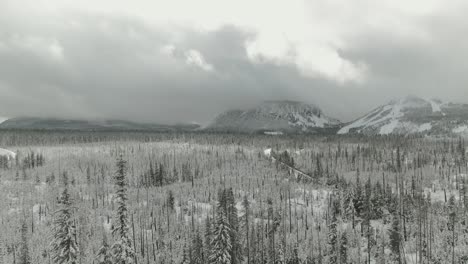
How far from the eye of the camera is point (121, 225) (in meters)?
50.0

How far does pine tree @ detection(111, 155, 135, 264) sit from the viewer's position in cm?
4909

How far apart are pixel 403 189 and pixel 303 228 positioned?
62360 millimetres

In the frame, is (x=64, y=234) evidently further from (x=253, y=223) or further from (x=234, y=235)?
(x=253, y=223)

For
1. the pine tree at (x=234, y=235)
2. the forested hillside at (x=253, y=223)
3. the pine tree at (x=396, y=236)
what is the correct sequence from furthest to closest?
the pine tree at (x=396, y=236), the forested hillside at (x=253, y=223), the pine tree at (x=234, y=235)

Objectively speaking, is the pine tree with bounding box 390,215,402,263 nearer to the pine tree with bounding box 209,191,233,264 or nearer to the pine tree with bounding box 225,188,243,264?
the pine tree with bounding box 225,188,243,264

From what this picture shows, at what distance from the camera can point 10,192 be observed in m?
171

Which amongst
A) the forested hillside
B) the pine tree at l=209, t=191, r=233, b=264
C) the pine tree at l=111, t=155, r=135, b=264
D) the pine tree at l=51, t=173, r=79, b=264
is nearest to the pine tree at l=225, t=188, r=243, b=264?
the forested hillside

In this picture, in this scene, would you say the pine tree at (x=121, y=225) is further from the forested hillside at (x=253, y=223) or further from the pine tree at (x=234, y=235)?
the pine tree at (x=234, y=235)

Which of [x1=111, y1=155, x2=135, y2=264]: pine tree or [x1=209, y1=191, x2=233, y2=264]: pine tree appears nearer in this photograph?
[x1=111, y1=155, x2=135, y2=264]: pine tree

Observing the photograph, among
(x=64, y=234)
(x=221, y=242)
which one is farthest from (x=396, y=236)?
(x=64, y=234)

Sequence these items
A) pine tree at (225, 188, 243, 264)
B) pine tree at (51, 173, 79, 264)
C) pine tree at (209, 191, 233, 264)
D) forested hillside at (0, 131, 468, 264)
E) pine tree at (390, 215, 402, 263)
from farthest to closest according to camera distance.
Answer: pine tree at (390, 215, 402, 263) < forested hillside at (0, 131, 468, 264) < pine tree at (225, 188, 243, 264) < pine tree at (209, 191, 233, 264) < pine tree at (51, 173, 79, 264)

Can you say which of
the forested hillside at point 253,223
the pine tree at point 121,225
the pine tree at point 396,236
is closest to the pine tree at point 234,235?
the forested hillside at point 253,223

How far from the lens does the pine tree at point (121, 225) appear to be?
49094 millimetres

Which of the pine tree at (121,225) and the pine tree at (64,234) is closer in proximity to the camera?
the pine tree at (64,234)
